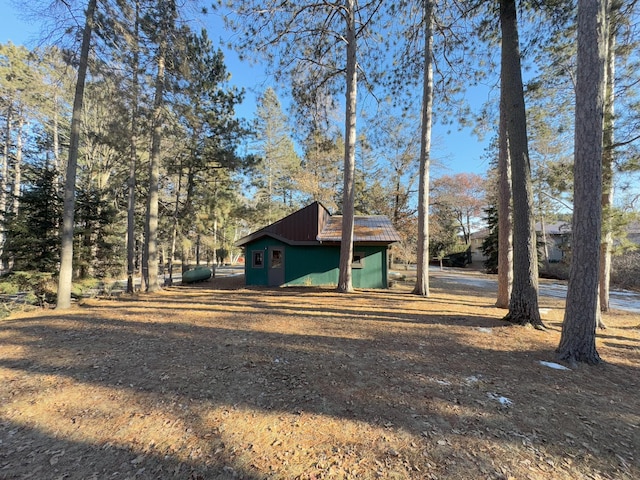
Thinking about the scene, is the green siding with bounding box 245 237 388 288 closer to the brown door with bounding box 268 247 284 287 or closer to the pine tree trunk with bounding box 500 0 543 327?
the brown door with bounding box 268 247 284 287

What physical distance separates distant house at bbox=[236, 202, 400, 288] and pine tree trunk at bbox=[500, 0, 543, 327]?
6.47 m

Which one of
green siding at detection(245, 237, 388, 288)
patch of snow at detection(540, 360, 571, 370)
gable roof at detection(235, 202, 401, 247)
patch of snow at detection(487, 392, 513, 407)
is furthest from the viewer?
green siding at detection(245, 237, 388, 288)

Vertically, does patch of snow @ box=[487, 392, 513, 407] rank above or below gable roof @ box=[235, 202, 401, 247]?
below

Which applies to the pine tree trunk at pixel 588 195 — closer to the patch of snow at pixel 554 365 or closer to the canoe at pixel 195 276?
the patch of snow at pixel 554 365

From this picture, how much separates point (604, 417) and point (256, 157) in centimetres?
1372

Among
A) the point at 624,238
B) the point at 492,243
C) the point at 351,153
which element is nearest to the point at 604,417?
the point at 624,238

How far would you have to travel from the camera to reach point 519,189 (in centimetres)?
574

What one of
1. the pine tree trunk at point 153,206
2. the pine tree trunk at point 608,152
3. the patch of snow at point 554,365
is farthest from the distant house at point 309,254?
the patch of snow at point 554,365

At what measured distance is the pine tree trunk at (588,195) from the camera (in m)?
3.92

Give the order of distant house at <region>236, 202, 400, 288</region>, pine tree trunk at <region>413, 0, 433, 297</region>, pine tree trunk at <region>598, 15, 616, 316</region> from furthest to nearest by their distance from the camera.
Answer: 1. distant house at <region>236, 202, 400, 288</region>
2. pine tree trunk at <region>413, 0, 433, 297</region>
3. pine tree trunk at <region>598, 15, 616, 316</region>

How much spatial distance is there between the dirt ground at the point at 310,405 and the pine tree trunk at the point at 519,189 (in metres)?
0.68

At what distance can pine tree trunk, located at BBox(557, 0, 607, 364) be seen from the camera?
3.92 m

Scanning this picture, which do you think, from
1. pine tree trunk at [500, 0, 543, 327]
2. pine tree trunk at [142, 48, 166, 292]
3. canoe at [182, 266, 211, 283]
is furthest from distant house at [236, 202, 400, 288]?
pine tree trunk at [500, 0, 543, 327]

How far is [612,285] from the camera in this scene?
1445 centimetres
